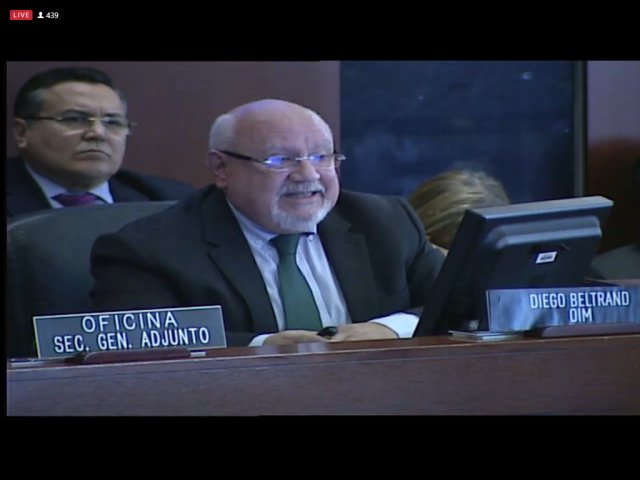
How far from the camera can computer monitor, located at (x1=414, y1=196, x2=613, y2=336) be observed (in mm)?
1899

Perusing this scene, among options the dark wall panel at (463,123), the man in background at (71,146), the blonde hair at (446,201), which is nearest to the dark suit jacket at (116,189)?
the man in background at (71,146)

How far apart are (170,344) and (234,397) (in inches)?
5.8

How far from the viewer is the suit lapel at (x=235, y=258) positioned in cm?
253

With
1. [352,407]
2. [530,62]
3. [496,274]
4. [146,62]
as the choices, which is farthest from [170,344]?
[530,62]

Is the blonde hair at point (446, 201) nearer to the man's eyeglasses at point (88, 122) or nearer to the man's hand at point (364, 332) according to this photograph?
the man's hand at point (364, 332)

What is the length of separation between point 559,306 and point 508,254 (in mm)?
126

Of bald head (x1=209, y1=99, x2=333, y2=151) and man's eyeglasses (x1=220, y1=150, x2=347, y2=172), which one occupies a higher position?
bald head (x1=209, y1=99, x2=333, y2=151)

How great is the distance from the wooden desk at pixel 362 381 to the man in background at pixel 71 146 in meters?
0.83

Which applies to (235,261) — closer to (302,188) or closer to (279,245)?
(279,245)

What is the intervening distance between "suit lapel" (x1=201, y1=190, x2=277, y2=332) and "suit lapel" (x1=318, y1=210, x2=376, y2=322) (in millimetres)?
197

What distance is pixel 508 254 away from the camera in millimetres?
1926

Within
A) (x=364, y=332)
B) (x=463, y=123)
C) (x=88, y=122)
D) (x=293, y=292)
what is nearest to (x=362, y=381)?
(x=364, y=332)

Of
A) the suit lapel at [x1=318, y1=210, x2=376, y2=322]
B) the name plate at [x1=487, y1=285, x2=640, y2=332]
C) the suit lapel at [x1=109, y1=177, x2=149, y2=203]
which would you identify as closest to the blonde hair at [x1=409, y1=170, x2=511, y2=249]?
the suit lapel at [x1=318, y1=210, x2=376, y2=322]
